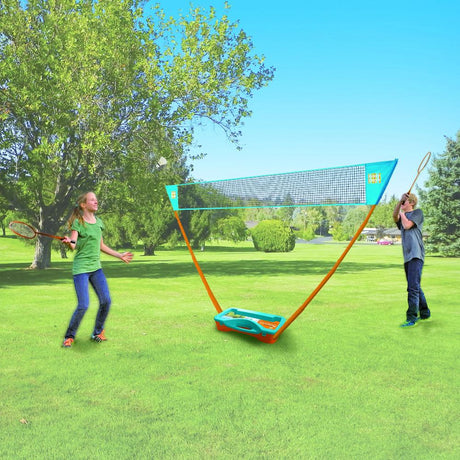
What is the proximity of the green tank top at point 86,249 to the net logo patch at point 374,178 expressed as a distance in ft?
12.9

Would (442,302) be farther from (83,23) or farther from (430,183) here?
(430,183)

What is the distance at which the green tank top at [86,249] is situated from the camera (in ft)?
20.9

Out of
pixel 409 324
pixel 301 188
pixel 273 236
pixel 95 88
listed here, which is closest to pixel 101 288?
pixel 301 188

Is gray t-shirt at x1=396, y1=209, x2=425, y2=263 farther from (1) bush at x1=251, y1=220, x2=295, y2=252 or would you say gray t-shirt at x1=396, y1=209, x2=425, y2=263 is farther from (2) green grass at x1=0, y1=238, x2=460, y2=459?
(1) bush at x1=251, y1=220, x2=295, y2=252

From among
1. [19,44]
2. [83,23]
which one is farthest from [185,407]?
[19,44]

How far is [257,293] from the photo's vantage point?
13.7m

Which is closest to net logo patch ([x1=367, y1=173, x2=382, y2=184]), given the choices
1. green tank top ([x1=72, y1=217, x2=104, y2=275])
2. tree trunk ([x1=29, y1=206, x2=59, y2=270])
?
green tank top ([x1=72, y1=217, x2=104, y2=275])

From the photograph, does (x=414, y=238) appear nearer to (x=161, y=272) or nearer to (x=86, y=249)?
(x=86, y=249)

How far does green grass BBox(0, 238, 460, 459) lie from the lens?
12.3 feet

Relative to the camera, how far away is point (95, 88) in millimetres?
19922

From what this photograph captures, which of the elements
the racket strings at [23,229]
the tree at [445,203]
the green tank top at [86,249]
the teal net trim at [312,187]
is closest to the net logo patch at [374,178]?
the teal net trim at [312,187]

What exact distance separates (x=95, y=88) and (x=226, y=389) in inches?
703

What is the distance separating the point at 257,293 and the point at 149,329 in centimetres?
603

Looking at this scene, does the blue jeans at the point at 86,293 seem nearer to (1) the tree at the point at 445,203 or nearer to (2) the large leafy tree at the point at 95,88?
(2) the large leafy tree at the point at 95,88
